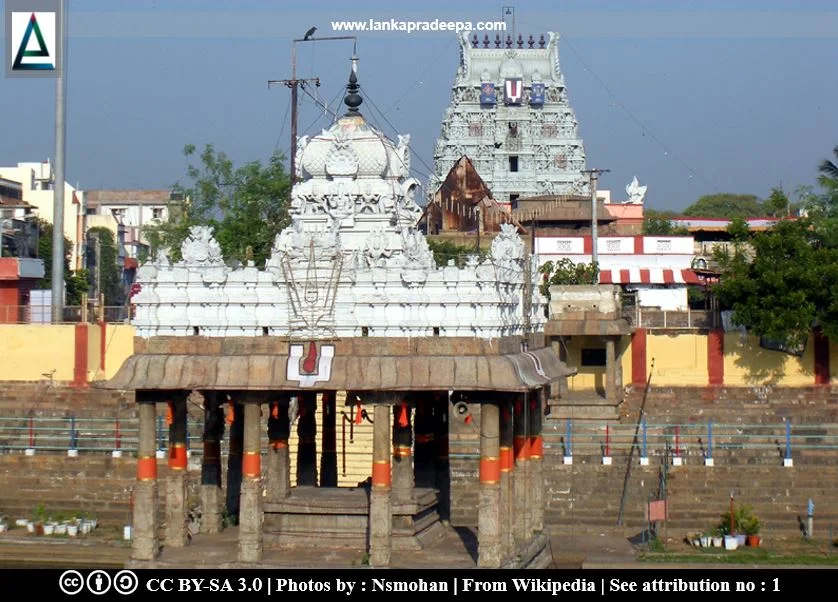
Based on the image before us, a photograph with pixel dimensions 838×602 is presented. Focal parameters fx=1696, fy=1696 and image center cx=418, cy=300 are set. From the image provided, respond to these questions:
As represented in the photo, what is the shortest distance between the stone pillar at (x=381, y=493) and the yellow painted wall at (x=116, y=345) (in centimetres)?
2703

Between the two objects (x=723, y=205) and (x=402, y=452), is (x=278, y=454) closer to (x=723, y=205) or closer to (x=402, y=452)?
(x=402, y=452)

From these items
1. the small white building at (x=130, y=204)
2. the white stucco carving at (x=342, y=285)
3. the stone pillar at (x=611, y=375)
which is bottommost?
the stone pillar at (x=611, y=375)

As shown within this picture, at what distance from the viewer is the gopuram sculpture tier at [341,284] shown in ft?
86.4

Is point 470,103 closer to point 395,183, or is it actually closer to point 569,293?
point 569,293

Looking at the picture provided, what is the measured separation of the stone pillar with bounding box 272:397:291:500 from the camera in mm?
29219

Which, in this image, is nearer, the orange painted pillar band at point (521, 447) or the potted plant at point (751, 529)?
the orange painted pillar band at point (521, 447)

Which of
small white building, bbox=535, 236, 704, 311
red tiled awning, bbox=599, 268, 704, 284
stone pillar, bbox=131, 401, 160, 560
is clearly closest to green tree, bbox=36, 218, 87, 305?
small white building, bbox=535, 236, 704, 311

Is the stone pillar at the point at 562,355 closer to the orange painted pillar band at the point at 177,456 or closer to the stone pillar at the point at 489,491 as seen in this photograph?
the orange painted pillar band at the point at 177,456

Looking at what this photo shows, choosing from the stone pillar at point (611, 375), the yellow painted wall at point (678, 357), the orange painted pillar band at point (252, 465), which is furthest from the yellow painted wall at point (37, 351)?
the orange painted pillar band at point (252, 465)

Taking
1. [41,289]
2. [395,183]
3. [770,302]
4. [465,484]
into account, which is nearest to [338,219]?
[395,183]

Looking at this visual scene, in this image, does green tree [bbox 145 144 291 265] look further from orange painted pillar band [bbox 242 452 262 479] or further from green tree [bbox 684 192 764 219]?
green tree [bbox 684 192 764 219]
